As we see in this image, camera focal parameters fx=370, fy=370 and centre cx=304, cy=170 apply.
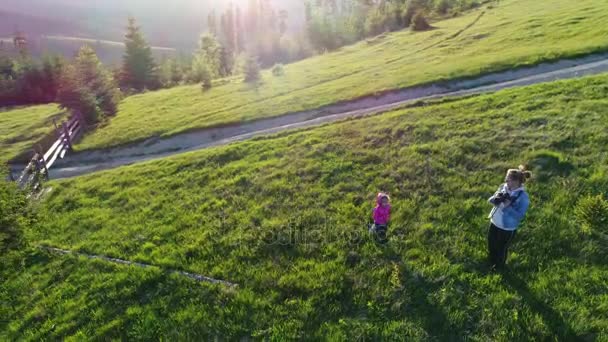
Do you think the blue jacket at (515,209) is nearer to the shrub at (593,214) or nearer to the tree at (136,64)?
the shrub at (593,214)

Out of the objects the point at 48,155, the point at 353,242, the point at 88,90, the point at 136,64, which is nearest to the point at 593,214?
the point at 353,242

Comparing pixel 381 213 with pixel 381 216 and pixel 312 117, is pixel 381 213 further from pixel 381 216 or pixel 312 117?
pixel 312 117

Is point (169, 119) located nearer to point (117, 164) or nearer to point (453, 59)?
point (117, 164)

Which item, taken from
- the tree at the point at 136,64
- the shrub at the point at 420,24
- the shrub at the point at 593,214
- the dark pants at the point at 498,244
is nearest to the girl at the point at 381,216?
the dark pants at the point at 498,244

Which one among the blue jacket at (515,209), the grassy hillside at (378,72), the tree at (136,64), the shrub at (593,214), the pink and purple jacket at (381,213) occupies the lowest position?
the shrub at (593,214)

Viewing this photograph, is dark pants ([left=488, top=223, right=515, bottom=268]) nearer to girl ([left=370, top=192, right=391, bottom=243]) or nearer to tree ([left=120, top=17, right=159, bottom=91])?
girl ([left=370, top=192, right=391, bottom=243])

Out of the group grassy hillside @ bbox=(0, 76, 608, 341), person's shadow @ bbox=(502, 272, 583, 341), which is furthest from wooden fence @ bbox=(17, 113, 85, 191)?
person's shadow @ bbox=(502, 272, 583, 341)

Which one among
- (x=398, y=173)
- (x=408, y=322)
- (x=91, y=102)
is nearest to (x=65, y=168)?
(x=91, y=102)
